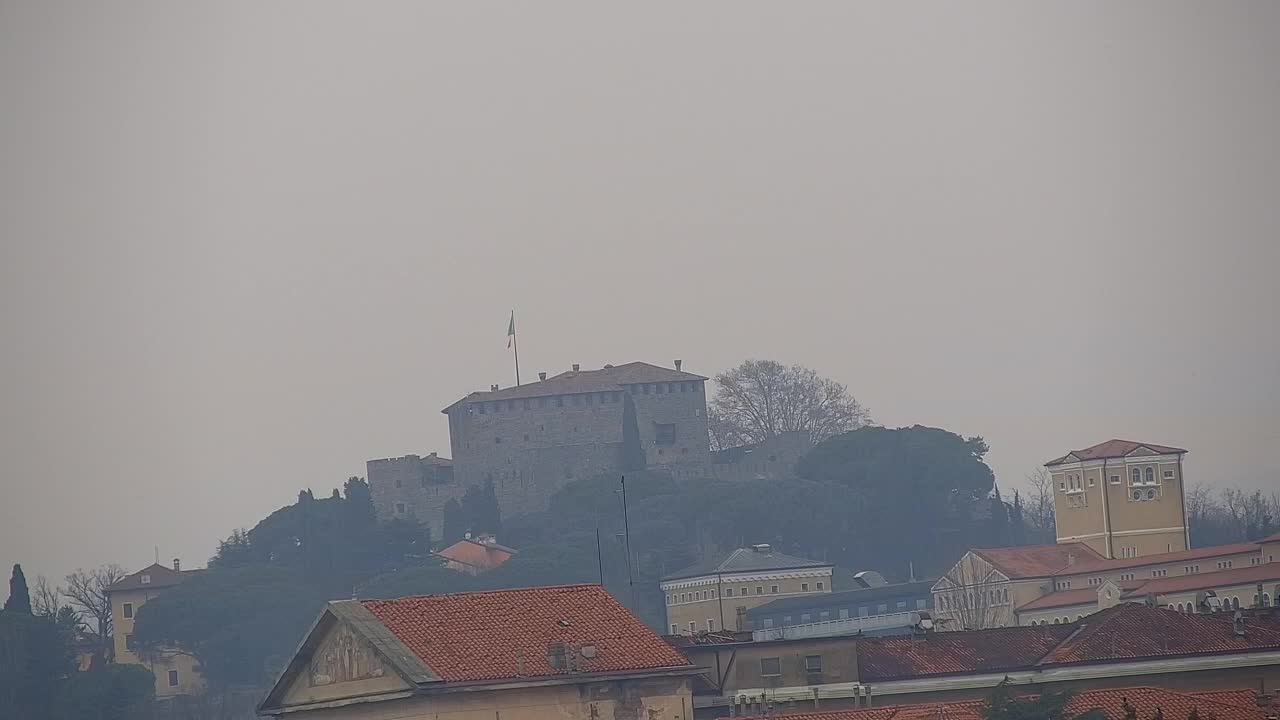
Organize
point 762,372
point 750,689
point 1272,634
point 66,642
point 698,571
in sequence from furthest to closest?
point 762,372 → point 698,571 → point 66,642 → point 1272,634 → point 750,689

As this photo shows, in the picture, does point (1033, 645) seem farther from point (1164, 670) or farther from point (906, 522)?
point (906, 522)

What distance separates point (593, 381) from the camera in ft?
458

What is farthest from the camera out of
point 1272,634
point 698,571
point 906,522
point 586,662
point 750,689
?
point 906,522

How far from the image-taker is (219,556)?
129 m

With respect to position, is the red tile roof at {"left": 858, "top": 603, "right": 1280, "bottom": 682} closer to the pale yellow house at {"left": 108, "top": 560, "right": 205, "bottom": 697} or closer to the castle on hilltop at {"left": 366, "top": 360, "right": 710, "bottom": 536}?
the pale yellow house at {"left": 108, "top": 560, "right": 205, "bottom": 697}

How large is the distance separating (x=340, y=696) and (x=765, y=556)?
273ft

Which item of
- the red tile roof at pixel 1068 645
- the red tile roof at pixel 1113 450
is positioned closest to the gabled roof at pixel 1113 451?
the red tile roof at pixel 1113 450

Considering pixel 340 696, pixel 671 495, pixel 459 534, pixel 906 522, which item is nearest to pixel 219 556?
pixel 459 534

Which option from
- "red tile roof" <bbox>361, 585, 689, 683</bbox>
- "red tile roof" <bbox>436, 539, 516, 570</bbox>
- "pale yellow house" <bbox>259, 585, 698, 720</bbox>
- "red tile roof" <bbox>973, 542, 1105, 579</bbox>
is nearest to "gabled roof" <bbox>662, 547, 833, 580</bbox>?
"red tile roof" <bbox>436, 539, 516, 570</bbox>

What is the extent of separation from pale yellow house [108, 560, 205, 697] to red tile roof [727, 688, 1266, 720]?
3106 inches

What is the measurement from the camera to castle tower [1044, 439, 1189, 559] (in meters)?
104

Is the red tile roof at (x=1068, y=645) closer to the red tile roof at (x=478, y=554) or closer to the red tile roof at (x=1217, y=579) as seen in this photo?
the red tile roof at (x=1217, y=579)

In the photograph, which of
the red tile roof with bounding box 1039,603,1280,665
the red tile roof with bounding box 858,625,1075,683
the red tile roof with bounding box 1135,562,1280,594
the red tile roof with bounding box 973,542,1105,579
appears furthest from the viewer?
the red tile roof with bounding box 973,542,1105,579

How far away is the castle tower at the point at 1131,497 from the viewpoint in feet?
342
